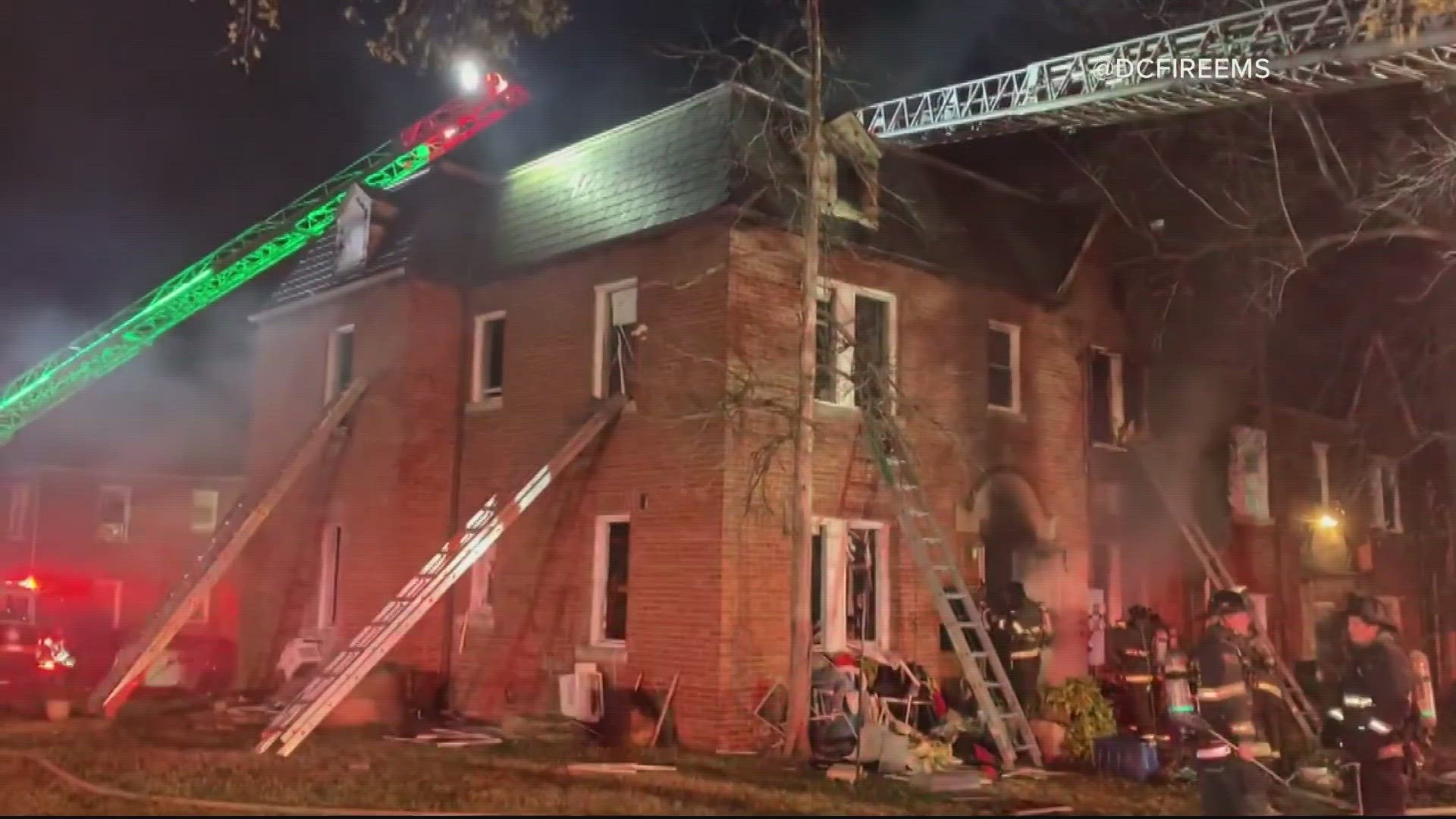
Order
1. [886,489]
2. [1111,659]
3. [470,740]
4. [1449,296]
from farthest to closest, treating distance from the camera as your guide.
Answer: [1449,296] < [1111,659] < [886,489] < [470,740]

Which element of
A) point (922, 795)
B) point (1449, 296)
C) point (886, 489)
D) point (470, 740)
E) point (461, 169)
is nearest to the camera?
point (922, 795)

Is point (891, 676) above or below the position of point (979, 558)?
below

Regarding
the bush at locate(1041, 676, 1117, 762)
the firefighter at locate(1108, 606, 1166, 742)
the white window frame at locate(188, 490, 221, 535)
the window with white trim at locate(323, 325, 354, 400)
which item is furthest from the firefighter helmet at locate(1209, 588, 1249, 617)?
the white window frame at locate(188, 490, 221, 535)

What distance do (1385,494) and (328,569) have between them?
21.4 meters

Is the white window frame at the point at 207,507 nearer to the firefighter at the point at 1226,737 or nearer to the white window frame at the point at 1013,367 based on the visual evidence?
the white window frame at the point at 1013,367

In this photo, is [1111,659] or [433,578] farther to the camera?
[1111,659]

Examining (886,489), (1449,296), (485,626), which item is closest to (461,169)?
(485,626)

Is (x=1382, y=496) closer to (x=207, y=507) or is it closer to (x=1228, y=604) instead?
(x=1228, y=604)

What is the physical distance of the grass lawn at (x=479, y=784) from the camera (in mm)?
8734

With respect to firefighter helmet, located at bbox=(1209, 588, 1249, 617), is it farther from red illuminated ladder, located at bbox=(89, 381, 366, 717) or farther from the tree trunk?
red illuminated ladder, located at bbox=(89, 381, 366, 717)

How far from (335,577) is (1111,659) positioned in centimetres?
1089

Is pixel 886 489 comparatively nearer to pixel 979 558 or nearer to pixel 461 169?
pixel 979 558

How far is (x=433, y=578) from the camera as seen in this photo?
41.5ft

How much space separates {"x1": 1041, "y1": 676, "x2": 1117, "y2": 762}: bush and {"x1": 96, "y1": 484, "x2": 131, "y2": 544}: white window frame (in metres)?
26.5
